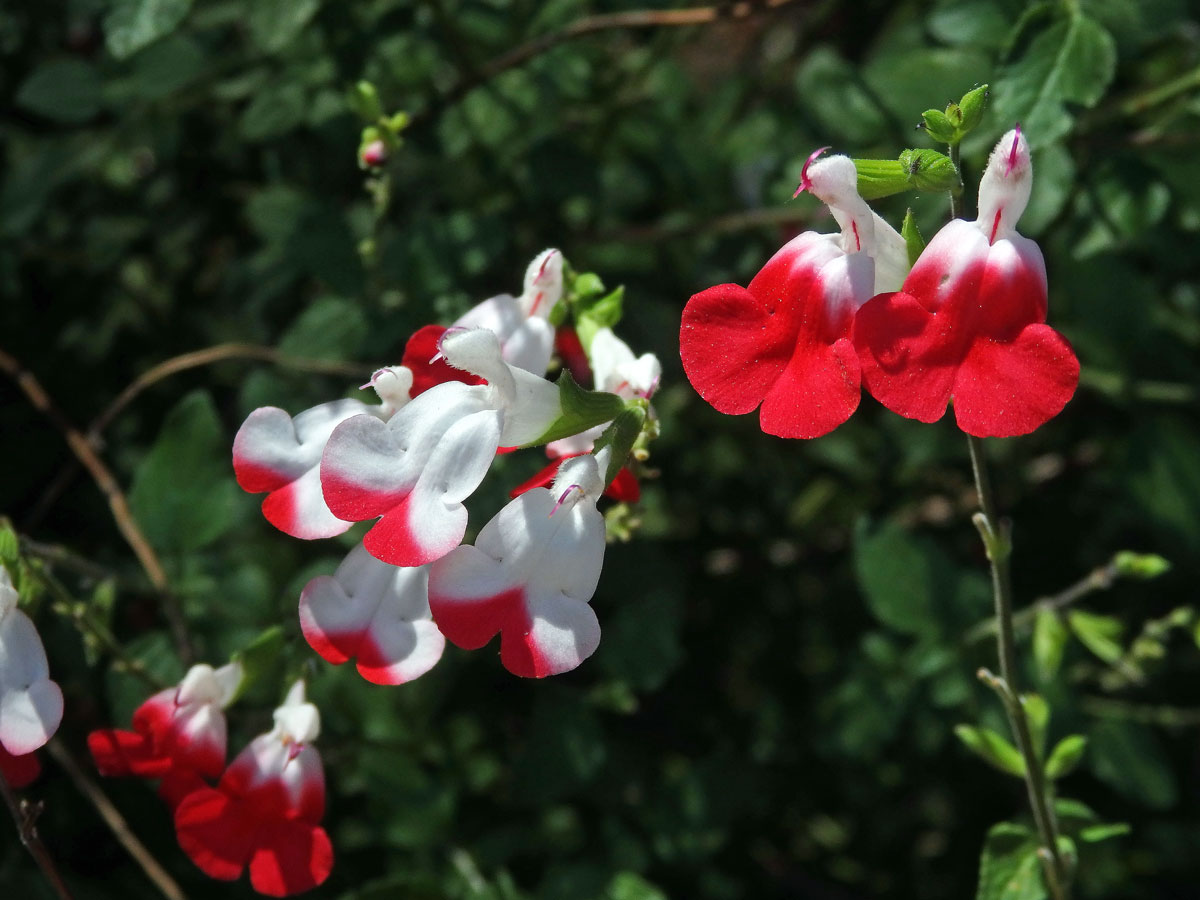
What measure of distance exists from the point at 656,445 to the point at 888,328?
1168 mm

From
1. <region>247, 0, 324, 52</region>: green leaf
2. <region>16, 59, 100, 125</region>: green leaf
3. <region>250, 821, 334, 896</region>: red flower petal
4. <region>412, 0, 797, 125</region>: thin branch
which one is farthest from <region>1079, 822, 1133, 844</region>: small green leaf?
<region>16, 59, 100, 125</region>: green leaf

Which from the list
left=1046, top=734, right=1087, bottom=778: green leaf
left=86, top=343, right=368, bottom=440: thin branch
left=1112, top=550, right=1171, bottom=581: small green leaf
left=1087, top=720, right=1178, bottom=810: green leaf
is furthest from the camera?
left=1087, top=720, right=1178, bottom=810: green leaf

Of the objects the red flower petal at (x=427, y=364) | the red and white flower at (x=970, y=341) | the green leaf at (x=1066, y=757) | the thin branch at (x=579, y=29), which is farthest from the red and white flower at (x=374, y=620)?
the thin branch at (x=579, y=29)

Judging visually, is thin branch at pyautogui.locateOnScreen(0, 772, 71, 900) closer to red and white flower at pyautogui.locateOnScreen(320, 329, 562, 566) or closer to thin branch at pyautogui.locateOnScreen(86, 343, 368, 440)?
red and white flower at pyautogui.locateOnScreen(320, 329, 562, 566)

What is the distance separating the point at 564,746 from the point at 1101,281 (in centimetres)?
112

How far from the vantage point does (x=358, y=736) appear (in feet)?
4.92

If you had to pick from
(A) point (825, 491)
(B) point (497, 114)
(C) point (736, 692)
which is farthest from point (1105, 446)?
(B) point (497, 114)

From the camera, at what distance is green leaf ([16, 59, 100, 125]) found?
5.28ft

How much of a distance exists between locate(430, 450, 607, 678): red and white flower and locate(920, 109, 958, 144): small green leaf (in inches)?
12.7

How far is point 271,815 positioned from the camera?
1.00m

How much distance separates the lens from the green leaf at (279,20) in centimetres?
131

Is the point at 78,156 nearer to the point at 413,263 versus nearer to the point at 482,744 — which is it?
the point at 413,263


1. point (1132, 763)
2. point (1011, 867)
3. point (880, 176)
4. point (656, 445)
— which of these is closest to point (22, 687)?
point (880, 176)

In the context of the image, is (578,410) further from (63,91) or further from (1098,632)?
(63,91)
